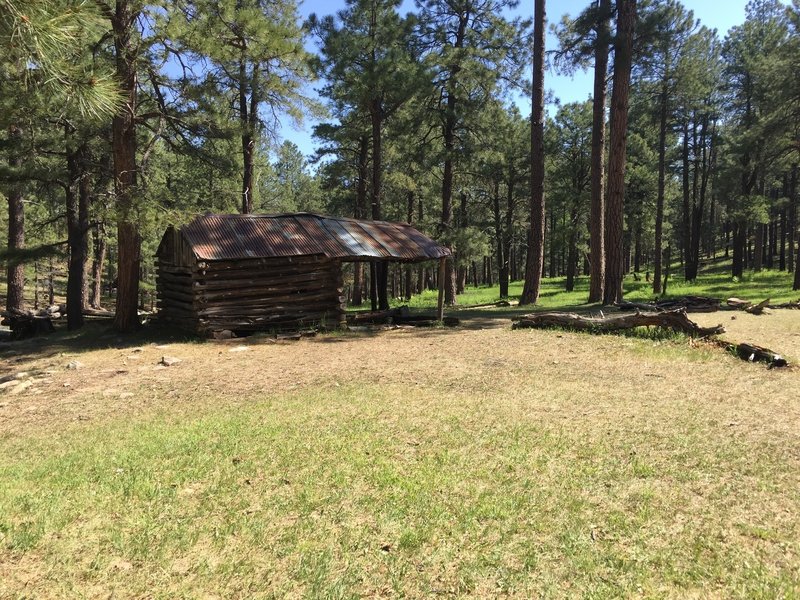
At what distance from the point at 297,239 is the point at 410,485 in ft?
35.9

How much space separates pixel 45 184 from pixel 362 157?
13772mm

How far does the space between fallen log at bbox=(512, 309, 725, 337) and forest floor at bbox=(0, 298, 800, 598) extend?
2327 mm

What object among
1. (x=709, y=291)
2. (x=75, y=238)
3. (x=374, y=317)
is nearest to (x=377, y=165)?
(x=374, y=317)

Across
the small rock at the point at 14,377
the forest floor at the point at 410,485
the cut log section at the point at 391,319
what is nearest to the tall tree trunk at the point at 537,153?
the cut log section at the point at 391,319

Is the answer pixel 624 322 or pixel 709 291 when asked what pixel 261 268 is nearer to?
pixel 624 322

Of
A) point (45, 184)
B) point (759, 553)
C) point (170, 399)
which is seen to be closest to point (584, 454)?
point (759, 553)

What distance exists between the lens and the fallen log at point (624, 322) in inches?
399

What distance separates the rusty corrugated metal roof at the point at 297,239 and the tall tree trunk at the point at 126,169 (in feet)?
4.94

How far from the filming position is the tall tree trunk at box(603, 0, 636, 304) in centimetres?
1519

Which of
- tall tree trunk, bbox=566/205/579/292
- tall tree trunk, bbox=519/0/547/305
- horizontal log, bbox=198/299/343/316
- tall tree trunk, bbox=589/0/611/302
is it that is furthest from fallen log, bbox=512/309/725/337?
tall tree trunk, bbox=566/205/579/292

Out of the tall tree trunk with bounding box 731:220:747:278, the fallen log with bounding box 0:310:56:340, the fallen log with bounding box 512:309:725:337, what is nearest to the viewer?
the fallen log with bounding box 512:309:725:337

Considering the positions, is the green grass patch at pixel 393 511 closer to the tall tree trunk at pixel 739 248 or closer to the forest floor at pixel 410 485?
the forest floor at pixel 410 485

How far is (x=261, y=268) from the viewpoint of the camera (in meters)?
13.3

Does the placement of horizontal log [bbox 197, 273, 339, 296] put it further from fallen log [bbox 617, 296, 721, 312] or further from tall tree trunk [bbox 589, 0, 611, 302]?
tall tree trunk [bbox 589, 0, 611, 302]
